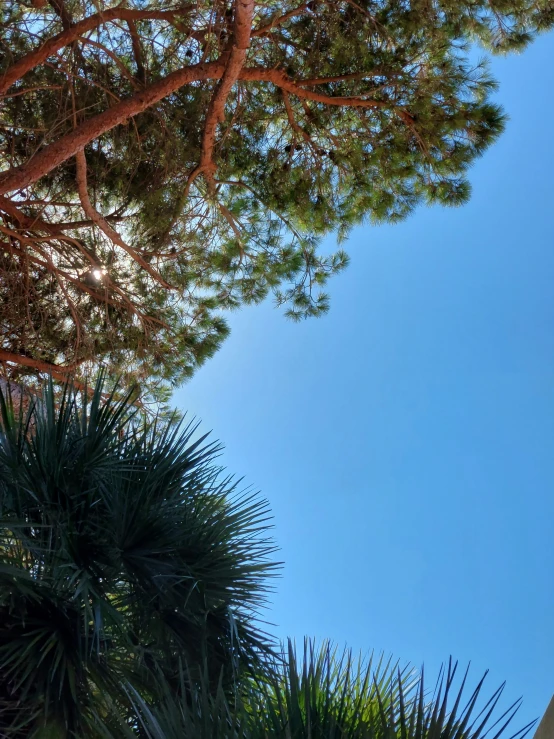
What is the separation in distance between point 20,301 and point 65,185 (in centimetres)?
120

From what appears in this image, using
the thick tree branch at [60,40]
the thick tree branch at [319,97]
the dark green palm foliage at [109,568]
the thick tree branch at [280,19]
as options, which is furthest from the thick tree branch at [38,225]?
the dark green palm foliage at [109,568]

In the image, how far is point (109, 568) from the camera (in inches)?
108

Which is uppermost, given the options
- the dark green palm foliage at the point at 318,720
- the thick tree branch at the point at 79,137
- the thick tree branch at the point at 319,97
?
the thick tree branch at the point at 319,97

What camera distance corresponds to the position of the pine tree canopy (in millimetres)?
4844

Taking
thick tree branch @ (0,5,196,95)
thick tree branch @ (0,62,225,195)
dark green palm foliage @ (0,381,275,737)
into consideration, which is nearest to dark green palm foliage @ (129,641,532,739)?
dark green palm foliage @ (0,381,275,737)

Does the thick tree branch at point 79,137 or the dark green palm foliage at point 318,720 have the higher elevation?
the thick tree branch at point 79,137

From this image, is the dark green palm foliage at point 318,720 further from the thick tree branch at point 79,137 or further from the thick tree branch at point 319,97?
the thick tree branch at point 319,97

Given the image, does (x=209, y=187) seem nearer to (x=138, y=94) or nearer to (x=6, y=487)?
(x=138, y=94)

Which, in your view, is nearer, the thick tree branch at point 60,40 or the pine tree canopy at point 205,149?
the thick tree branch at point 60,40

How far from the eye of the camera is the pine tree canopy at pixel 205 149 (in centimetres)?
484

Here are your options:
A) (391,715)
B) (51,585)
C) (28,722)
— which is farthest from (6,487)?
(391,715)

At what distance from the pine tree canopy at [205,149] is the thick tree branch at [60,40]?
0.01m

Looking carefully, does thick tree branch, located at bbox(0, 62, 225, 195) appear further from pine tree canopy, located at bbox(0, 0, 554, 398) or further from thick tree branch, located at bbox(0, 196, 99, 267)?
thick tree branch, located at bbox(0, 196, 99, 267)

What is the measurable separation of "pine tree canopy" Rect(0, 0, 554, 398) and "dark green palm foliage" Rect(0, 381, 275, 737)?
2.02 metres
